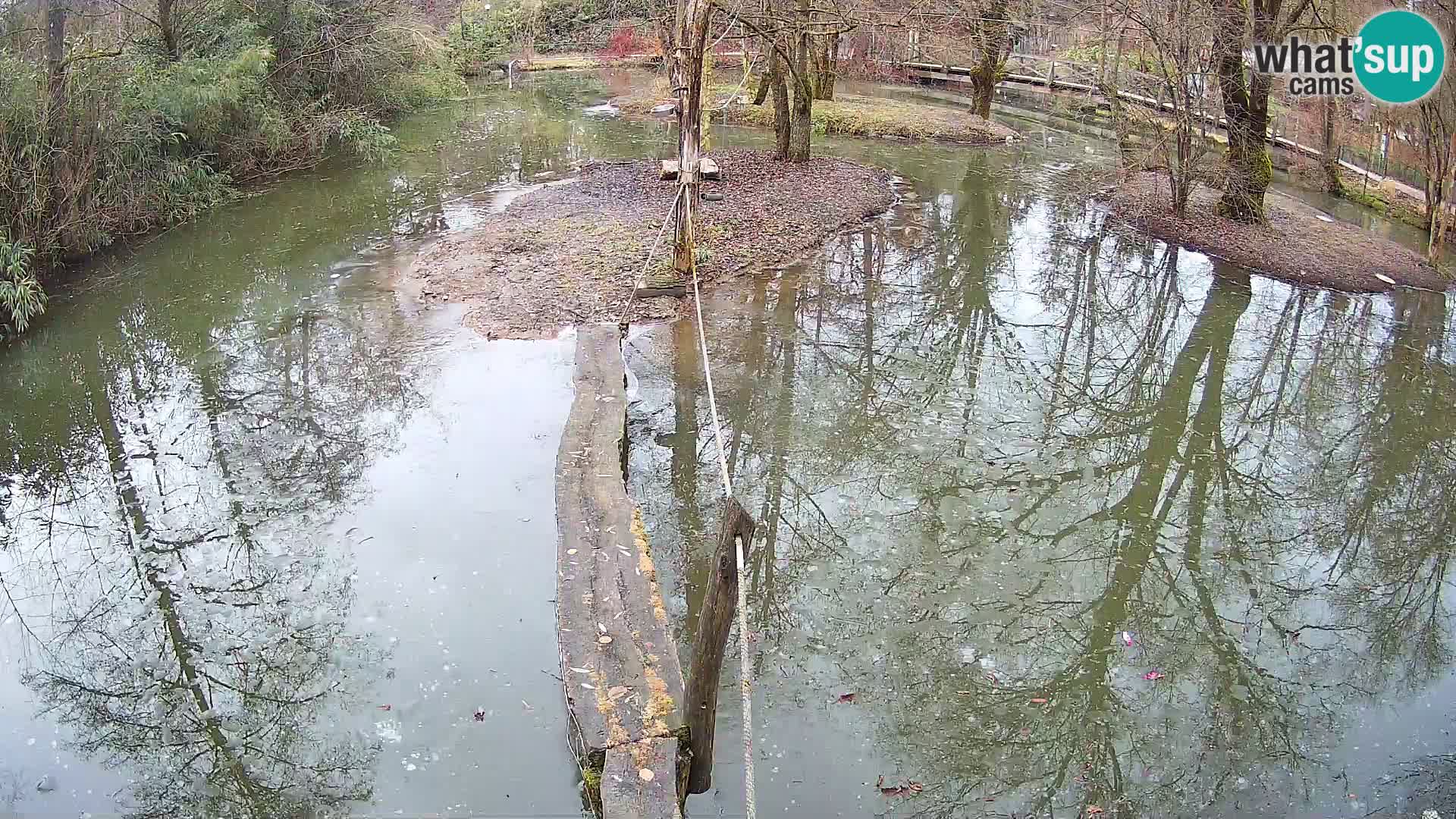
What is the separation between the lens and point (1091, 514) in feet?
24.6

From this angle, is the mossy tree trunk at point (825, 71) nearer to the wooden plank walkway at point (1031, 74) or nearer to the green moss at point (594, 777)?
the wooden plank walkway at point (1031, 74)

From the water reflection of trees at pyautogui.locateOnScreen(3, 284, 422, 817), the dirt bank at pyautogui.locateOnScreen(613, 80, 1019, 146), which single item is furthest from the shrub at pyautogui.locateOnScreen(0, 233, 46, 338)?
the dirt bank at pyautogui.locateOnScreen(613, 80, 1019, 146)

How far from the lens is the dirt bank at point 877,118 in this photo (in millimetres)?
21141

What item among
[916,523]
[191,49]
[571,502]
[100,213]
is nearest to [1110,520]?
[916,523]

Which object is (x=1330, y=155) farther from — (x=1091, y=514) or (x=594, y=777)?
(x=594, y=777)

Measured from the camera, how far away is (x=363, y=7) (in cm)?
1925

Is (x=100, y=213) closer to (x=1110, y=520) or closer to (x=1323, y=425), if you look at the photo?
(x=1110, y=520)

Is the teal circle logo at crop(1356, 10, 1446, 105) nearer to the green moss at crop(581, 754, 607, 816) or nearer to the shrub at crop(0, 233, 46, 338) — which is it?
the green moss at crop(581, 754, 607, 816)

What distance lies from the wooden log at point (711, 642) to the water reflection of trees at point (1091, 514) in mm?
994

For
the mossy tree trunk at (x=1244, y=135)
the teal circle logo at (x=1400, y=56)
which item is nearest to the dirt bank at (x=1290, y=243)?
the mossy tree trunk at (x=1244, y=135)

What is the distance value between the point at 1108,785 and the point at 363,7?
19.2 metres

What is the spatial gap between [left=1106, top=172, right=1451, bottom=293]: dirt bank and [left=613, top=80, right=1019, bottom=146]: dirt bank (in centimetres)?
556

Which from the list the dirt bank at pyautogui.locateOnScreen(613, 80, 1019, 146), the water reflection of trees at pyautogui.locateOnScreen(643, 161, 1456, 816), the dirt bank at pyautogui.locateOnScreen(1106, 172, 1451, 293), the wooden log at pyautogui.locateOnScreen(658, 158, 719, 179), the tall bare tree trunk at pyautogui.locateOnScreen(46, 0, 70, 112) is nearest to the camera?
the water reflection of trees at pyautogui.locateOnScreen(643, 161, 1456, 816)

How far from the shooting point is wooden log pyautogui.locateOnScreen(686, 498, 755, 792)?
4246 mm
